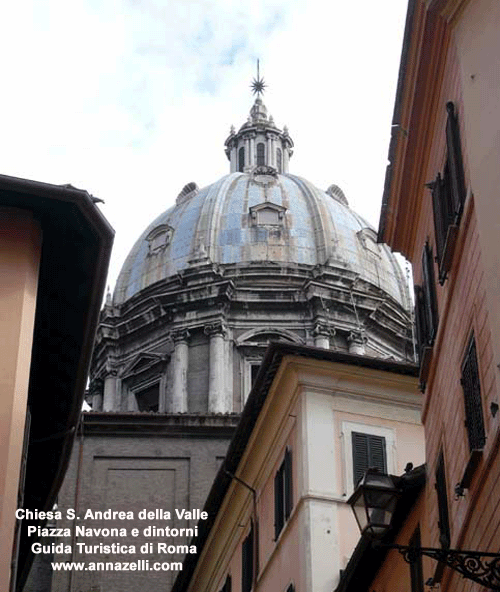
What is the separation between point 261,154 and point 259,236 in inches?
553

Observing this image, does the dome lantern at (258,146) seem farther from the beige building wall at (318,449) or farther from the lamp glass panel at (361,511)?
the lamp glass panel at (361,511)

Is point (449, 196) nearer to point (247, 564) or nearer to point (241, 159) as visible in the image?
point (247, 564)

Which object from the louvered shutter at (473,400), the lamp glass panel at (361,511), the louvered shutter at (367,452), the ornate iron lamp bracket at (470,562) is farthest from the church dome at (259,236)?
the ornate iron lamp bracket at (470,562)

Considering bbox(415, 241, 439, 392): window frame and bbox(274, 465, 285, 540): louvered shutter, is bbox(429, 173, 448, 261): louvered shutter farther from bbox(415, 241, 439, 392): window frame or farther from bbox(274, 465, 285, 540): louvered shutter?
bbox(274, 465, 285, 540): louvered shutter

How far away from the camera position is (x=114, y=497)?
1698 inches

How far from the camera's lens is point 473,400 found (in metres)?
13.0

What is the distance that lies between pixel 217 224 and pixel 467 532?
45.9m

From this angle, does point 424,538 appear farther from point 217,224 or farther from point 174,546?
point 217,224

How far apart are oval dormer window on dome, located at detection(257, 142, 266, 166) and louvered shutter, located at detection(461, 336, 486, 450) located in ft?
184

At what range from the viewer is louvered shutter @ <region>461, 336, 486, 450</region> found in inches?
498

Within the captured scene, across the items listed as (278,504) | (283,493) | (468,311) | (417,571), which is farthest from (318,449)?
(468,311)

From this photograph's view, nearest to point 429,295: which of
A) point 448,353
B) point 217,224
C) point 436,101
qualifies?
point 448,353

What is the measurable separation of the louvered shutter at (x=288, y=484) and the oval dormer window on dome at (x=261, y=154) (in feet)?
153

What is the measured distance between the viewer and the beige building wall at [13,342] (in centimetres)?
1319
